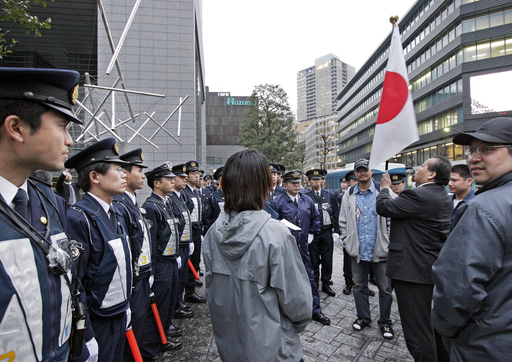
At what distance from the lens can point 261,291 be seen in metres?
1.60

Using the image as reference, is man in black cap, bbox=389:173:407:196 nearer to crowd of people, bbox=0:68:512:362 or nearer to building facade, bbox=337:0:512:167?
crowd of people, bbox=0:68:512:362

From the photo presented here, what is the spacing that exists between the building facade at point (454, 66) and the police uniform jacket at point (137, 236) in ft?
123

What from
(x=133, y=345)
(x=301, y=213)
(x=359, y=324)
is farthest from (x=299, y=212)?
(x=133, y=345)

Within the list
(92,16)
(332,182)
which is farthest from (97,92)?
(332,182)

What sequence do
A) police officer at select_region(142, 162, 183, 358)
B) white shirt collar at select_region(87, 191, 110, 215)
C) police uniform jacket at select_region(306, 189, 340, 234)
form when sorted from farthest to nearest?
police uniform jacket at select_region(306, 189, 340, 234), police officer at select_region(142, 162, 183, 358), white shirt collar at select_region(87, 191, 110, 215)

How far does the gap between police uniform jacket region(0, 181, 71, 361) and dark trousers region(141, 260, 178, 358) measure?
200 cm

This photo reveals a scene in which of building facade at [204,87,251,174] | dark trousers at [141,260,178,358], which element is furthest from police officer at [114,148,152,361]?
building facade at [204,87,251,174]

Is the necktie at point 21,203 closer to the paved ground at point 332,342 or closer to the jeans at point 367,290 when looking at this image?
the paved ground at point 332,342

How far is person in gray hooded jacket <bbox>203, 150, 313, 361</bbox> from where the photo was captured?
1.59 meters

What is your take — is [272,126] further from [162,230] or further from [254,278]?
[254,278]

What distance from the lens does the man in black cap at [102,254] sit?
207 cm

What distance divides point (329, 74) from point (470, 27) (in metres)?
166

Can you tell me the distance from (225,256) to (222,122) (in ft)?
Result: 189

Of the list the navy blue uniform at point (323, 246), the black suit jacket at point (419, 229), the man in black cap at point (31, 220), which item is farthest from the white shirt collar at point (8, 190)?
the navy blue uniform at point (323, 246)
